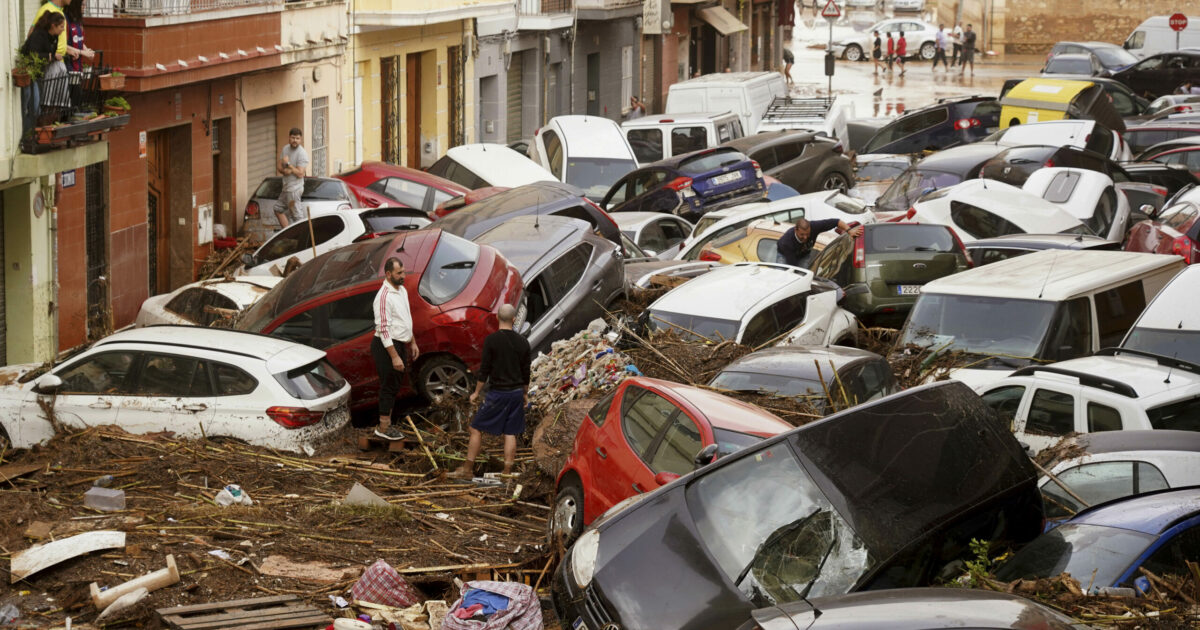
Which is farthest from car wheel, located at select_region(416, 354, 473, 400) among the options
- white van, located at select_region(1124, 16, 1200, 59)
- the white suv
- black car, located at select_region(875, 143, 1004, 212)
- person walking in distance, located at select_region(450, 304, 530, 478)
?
white van, located at select_region(1124, 16, 1200, 59)

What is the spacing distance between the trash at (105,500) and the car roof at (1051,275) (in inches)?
307

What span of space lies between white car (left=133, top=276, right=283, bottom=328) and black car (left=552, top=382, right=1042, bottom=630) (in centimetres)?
965

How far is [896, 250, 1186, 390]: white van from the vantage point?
45.1 ft

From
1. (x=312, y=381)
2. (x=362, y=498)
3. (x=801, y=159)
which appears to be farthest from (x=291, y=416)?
(x=801, y=159)

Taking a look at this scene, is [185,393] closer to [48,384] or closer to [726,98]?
[48,384]

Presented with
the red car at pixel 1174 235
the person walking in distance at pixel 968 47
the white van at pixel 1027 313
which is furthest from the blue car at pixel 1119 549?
the person walking in distance at pixel 968 47

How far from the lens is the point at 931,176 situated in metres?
24.5

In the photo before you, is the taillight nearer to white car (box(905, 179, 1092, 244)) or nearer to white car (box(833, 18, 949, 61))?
white car (box(905, 179, 1092, 244))

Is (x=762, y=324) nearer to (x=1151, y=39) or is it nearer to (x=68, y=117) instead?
(x=68, y=117)

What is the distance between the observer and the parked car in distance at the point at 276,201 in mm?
21794

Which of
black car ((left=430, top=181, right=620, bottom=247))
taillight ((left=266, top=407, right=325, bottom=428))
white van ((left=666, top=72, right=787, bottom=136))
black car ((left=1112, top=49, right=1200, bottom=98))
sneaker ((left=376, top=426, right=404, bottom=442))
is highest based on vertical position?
black car ((left=1112, top=49, right=1200, bottom=98))

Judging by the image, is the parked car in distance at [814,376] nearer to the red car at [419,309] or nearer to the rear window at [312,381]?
the red car at [419,309]

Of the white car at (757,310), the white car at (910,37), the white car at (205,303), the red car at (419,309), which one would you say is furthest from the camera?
the white car at (910,37)

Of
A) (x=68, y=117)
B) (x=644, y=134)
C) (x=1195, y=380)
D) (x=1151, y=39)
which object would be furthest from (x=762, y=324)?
(x=1151, y=39)
